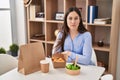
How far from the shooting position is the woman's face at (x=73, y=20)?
2.00 meters

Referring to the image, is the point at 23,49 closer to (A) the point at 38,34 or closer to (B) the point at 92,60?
(B) the point at 92,60

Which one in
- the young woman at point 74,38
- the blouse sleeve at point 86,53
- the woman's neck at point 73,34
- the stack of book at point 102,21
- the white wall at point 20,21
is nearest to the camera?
the blouse sleeve at point 86,53

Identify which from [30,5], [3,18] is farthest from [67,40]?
[3,18]

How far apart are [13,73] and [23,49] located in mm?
240

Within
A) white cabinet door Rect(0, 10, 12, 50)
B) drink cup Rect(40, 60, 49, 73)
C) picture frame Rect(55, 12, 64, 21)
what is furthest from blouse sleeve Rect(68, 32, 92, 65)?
white cabinet door Rect(0, 10, 12, 50)

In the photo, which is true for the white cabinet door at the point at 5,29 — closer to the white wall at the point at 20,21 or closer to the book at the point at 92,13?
the white wall at the point at 20,21

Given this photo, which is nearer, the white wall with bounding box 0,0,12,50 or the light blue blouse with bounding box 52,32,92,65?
the light blue blouse with bounding box 52,32,92,65

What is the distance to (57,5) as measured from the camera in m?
3.17

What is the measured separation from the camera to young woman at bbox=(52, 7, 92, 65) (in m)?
1.92

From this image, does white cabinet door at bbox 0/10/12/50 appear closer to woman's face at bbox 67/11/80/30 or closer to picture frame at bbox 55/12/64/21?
picture frame at bbox 55/12/64/21

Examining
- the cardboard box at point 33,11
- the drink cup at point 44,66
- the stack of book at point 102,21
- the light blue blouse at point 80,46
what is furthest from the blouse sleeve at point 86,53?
the cardboard box at point 33,11

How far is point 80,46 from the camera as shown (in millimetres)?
1995

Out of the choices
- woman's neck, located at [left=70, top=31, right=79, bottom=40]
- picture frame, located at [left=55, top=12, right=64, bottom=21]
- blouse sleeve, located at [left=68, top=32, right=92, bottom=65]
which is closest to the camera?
blouse sleeve, located at [left=68, top=32, right=92, bottom=65]

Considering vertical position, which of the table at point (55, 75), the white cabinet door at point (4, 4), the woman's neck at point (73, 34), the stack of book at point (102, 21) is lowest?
the table at point (55, 75)
